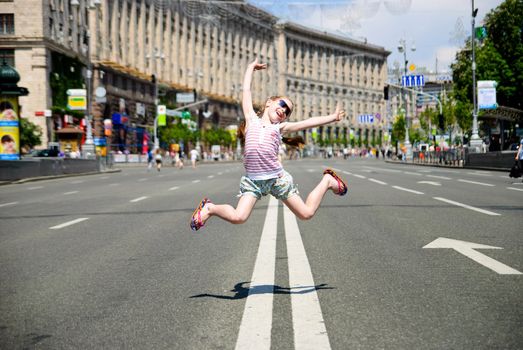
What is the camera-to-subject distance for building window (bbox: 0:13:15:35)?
5384cm

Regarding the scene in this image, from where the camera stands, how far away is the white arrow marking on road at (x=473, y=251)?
6977 mm

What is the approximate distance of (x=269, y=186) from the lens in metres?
6.31

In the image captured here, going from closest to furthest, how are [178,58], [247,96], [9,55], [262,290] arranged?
[262,290], [247,96], [9,55], [178,58]

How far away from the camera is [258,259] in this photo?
26.0 ft

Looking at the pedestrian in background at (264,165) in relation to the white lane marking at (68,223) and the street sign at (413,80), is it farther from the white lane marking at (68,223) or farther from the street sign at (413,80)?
the street sign at (413,80)

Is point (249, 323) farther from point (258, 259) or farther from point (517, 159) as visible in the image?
point (517, 159)

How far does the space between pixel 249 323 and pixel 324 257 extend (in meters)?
3.12

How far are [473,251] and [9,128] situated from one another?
96.5ft

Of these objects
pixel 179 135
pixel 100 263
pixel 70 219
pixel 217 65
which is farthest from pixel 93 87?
pixel 100 263

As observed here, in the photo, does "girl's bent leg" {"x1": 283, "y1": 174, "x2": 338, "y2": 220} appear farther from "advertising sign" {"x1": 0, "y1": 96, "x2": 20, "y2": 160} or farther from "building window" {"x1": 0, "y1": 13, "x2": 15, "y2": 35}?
"building window" {"x1": 0, "y1": 13, "x2": 15, "y2": 35}

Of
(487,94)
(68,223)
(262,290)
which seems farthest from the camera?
(487,94)

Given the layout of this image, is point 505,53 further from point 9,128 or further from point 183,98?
point 9,128

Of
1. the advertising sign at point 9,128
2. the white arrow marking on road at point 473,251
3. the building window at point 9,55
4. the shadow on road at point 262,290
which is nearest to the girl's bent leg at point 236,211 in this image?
the shadow on road at point 262,290

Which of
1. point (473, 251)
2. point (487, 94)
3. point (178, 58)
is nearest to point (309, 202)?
point (473, 251)
